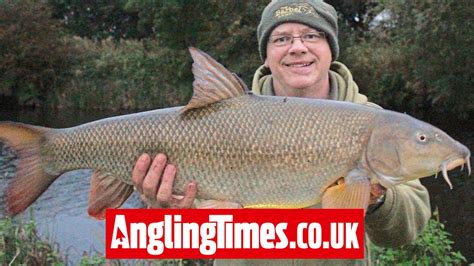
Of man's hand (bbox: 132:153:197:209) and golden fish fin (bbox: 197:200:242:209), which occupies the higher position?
man's hand (bbox: 132:153:197:209)

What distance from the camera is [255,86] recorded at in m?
3.47

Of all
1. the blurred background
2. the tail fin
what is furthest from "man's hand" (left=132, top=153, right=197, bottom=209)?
the blurred background

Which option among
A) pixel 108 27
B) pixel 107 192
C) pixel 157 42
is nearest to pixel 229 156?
pixel 107 192

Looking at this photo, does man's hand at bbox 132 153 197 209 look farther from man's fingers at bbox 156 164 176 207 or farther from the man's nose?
the man's nose

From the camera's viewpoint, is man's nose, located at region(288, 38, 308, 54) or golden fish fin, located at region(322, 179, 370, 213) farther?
man's nose, located at region(288, 38, 308, 54)

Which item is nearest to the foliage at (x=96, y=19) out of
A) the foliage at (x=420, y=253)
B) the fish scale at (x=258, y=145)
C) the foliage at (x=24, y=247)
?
the foliage at (x=24, y=247)

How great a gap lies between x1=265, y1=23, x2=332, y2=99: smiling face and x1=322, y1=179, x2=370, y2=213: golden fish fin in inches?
29.0

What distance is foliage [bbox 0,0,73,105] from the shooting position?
27781 mm

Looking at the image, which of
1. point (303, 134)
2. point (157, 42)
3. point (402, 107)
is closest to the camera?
point (303, 134)

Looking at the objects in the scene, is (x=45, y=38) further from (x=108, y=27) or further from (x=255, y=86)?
(x=255, y=86)

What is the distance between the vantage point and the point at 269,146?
2.75 metres

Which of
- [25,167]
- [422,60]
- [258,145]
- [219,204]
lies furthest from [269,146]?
[422,60]

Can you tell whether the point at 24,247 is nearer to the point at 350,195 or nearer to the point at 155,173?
the point at 155,173

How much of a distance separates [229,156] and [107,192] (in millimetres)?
A: 633
